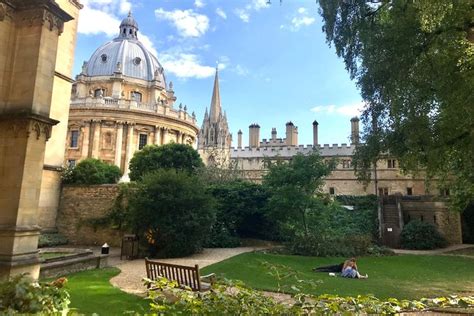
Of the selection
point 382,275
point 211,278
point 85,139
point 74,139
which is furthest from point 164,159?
point 211,278

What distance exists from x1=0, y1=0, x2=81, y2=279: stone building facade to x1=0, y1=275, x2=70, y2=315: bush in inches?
120

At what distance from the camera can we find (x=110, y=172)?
25.9 metres

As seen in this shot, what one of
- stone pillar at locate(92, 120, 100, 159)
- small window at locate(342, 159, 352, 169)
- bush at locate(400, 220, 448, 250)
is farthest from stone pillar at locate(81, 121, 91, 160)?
bush at locate(400, 220, 448, 250)

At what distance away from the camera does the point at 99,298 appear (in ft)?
24.9

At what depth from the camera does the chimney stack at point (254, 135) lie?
2151 inches

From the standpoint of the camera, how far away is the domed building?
38.5 meters

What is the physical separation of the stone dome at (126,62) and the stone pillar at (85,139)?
8.98 m

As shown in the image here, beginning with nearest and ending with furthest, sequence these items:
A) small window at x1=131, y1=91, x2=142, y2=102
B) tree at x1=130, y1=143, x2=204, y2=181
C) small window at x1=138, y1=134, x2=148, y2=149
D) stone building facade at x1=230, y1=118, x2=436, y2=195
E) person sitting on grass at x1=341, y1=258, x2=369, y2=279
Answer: person sitting on grass at x1=341, y1=258, x2=369, y2=279 < tree at x1=130, y1=143, x2=204, y2=181 < small window at x1=138, y1=134, x2=148, y2=149 < stone building facade at x1=230, y1=118, x2=436, y2=195 < small window at x1=131, y1=91, x2=142, y2=102

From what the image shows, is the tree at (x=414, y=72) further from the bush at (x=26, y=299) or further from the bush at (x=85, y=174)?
the bush at (x=85, y=174)

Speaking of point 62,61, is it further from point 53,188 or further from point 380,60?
point 380,60

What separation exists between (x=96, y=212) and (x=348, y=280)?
1570 centimetres

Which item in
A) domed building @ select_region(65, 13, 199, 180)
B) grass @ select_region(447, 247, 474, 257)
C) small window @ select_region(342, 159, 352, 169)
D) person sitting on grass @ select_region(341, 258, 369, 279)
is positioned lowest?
grass @ select_region(447, 247, 474, 257)

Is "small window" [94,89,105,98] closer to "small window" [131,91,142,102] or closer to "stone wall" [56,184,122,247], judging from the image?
"small window" [131,91,142,102]

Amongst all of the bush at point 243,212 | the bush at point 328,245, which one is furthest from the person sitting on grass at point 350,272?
the bush at point 243,212
